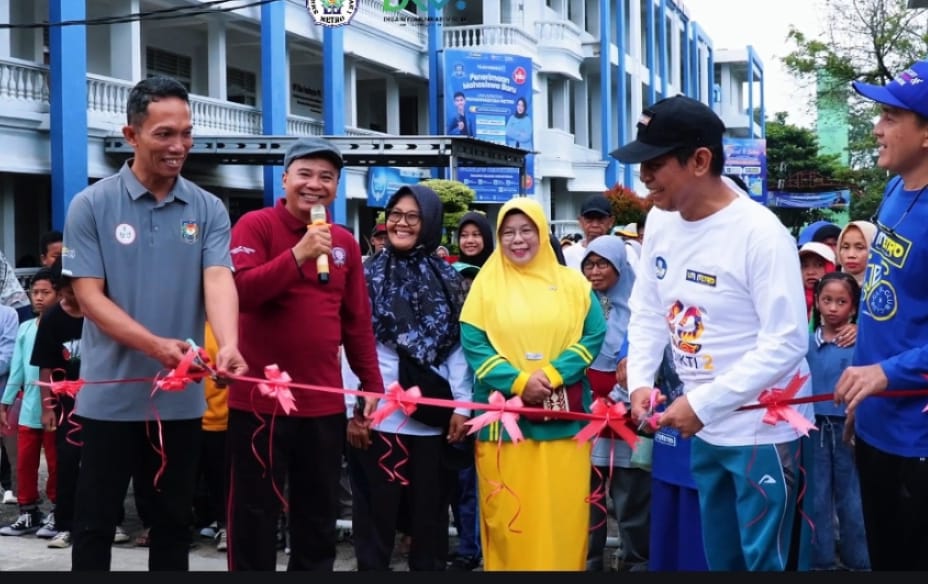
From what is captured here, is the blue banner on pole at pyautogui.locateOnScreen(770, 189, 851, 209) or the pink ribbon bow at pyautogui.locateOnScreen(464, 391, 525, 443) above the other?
the blue banner on pole at pyautogui.locateOnScreen(770, 189, 851, 209)

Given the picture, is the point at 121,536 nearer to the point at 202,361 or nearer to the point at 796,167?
the point at 202,361

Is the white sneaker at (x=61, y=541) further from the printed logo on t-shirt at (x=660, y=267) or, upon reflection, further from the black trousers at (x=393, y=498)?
the printed logo on t-shirt at (x=660, y=267)

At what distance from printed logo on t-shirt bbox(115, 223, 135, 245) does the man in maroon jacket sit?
0.57 m

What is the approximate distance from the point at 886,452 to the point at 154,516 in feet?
8.52

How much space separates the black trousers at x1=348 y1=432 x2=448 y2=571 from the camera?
16.0 feet

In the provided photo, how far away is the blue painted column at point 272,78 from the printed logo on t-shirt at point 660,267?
1669cm

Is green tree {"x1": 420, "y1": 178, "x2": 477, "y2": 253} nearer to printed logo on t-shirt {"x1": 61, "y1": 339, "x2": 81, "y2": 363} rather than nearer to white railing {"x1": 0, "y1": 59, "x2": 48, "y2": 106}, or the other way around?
printed logo on t-shirt {"x1": 61, "y1": 339, "x2": 81, "y2": 363}

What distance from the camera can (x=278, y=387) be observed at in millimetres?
4008

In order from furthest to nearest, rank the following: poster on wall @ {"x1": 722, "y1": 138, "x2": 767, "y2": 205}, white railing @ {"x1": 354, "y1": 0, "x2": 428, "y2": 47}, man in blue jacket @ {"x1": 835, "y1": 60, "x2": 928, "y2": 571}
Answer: poster on wall @ {"x1": 722, "y1": 138, "x2": 767, "y2": 205} < white railing @ {"x1": 354, "y1": 0, "x2": 428, "y2": 47} < man in blue jacket @ {"x1": 835, "y1": 60, "x2": 928, "y2": 571}

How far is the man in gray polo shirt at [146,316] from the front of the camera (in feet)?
11.9

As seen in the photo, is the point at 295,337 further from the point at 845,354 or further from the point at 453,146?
the point at 453,146

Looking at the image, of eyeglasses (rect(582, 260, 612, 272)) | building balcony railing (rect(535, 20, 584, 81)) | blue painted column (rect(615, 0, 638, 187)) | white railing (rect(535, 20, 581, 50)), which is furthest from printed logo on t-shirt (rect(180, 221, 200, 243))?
blue painted column (rect(615, 0, 638, 187))

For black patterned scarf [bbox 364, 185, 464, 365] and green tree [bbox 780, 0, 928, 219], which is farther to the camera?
green tree [bbox 780, 0, 928, 219]

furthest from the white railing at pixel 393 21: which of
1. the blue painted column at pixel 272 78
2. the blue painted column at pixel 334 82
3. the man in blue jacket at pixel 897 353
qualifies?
the man in blue jacket at pixel 897 353
